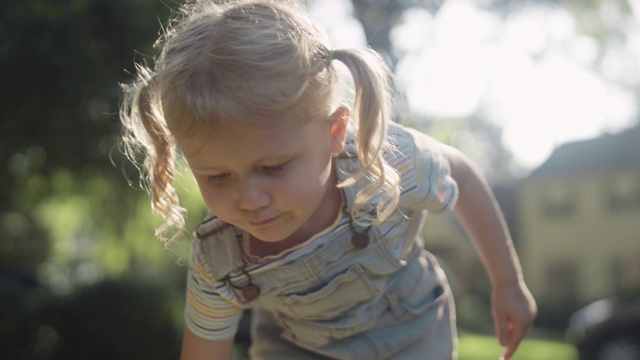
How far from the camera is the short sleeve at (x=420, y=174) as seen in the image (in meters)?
2.62

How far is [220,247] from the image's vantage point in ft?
8.41

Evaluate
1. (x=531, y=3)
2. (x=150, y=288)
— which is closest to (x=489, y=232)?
(x=150, y=288)

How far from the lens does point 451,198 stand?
2695mm

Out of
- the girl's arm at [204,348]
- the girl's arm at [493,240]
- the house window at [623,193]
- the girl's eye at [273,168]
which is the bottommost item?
the house window at [623,193]

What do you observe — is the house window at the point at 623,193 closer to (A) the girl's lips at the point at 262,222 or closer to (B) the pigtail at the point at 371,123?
(B) the pigtail at the point at 371,123

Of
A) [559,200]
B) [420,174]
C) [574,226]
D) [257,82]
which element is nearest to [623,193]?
[574,226]

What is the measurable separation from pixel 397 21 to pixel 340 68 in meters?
13.2

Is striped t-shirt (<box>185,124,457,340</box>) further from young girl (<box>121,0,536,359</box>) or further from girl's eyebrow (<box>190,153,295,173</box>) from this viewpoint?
girl's eyebrow (<box>190,153,295,173</box>)

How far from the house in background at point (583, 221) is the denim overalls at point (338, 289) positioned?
92.3ft

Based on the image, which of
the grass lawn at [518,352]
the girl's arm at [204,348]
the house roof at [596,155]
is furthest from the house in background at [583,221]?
the girl's arm at [204,348]

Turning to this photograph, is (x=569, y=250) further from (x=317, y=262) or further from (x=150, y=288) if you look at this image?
(x=317, y=262)

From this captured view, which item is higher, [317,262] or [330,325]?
[317,262]

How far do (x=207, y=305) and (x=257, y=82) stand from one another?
0.73m

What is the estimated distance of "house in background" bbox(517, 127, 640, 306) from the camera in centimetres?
3036
